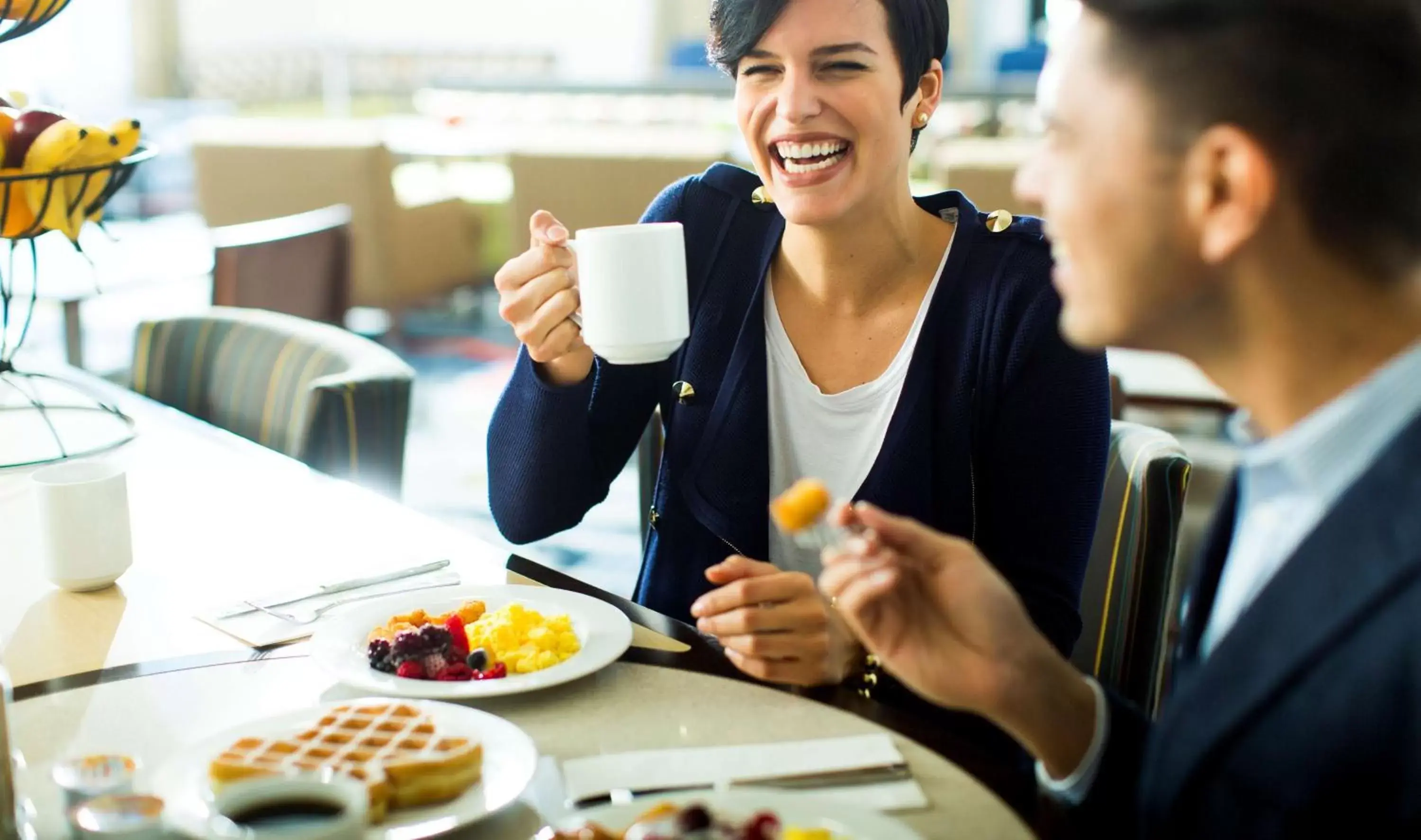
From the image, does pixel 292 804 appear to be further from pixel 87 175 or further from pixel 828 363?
pixel 87 175

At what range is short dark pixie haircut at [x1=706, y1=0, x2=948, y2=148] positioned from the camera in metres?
1.54

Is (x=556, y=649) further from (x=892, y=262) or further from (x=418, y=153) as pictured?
(x=418, y=153)

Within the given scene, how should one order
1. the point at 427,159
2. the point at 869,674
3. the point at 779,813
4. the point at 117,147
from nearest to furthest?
the point at 779,813
the point at 869,674
the point at 117,147
the point at 427,159

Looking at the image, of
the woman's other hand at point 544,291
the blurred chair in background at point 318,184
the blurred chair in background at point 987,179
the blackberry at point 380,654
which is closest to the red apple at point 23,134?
the woman's other hand at point 544,291

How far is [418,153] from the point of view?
23.3 feet

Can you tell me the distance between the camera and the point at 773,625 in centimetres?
120

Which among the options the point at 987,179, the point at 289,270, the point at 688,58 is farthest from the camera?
Answer: the point at 688,58

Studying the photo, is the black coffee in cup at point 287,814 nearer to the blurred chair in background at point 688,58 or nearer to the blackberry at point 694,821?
the blackberry at point 694,821

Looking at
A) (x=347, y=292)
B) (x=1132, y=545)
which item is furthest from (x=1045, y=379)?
(x=347, y=292)

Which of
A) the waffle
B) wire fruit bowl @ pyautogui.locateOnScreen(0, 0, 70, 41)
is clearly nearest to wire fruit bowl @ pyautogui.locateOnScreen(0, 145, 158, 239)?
wire fruit bowl @ pyautogui.locateOnScreen(0, 0, 70, 41)

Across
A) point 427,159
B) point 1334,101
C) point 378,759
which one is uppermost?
point 1334,101

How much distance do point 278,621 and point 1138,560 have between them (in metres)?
0.84

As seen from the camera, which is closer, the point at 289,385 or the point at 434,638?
the point at 434,638

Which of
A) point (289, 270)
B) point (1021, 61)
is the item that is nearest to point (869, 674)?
point (289, 270)
